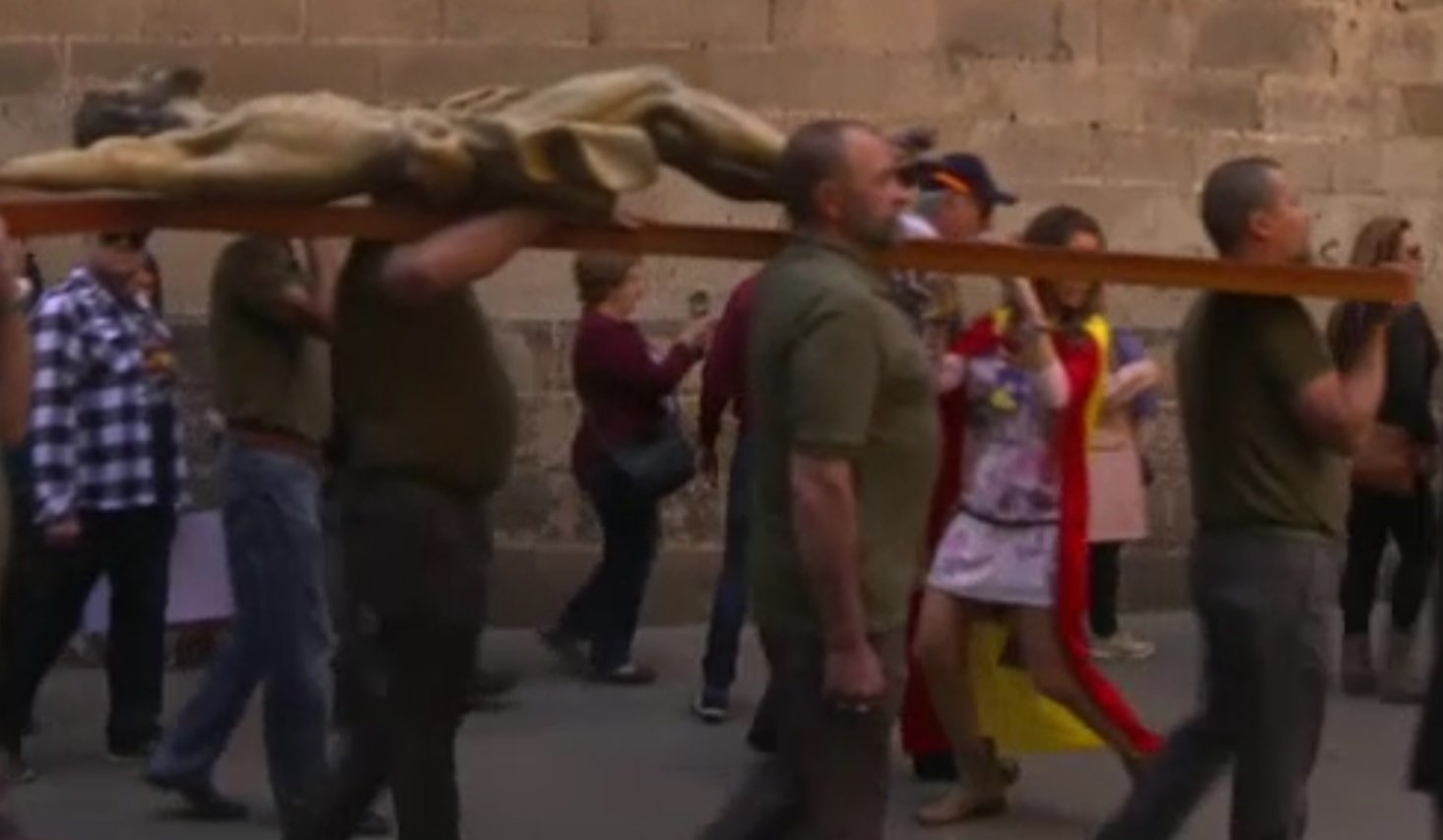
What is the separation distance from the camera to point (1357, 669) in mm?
11656

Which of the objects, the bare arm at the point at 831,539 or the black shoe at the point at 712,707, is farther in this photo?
the black shoe at the point at 712,707

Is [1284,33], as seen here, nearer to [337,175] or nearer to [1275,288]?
[1275,288]

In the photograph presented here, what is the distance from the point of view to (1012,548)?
29.9 ft

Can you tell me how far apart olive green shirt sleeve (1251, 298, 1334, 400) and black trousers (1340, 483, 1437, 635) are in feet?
15.0

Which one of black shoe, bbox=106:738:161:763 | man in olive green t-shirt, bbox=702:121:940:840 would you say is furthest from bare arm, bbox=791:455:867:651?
black shoe, bbox=106:738:161:763

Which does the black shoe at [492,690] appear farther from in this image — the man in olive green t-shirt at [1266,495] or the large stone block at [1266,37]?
the man in olive green t-shirt at [1266,495]

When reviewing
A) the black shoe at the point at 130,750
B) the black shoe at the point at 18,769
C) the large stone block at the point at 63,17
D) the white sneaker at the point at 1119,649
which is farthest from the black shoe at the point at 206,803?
the white sneaker at the point at 1119,649

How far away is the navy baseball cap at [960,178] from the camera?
31.5ft

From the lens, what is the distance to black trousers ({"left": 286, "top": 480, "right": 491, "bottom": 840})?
6.96 m

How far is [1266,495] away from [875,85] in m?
5.66


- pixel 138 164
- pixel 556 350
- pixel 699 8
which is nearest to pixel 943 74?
pixel 699 8

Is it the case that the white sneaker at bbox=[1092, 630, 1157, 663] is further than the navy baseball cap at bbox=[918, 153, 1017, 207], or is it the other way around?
the white sneaker at bbox=[1092, 630, 1157, 663]

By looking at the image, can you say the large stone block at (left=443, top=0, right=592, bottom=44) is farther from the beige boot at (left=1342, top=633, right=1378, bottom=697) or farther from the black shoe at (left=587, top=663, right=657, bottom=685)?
the beige boot at (left=1342, top=633, right=1378, bottom=697)

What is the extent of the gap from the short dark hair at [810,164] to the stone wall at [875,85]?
524 cm
